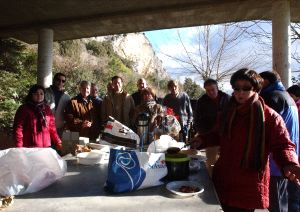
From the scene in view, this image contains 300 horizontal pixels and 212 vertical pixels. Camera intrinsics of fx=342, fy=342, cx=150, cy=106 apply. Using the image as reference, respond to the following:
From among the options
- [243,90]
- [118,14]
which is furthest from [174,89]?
[243,90]

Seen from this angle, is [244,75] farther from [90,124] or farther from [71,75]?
[71,75]

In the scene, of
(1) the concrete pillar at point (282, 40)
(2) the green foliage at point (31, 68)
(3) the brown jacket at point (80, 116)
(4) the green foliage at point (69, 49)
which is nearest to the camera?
(3) the brown jacket at point (80, 116)

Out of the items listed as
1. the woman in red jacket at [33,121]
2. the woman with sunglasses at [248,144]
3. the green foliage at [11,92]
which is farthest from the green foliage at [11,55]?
the woman with sunglasses at [248,144]

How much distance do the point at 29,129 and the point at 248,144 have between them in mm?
2635

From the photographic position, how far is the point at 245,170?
2.13 metres

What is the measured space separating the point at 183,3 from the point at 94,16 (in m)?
2.15

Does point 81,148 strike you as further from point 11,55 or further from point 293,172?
point 11,55

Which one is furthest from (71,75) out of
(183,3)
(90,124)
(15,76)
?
(90,124)

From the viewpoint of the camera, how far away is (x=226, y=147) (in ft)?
7.40

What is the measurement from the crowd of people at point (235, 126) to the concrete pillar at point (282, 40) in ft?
9.59

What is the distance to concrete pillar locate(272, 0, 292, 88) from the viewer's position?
22.6 feet

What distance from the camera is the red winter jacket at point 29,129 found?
376cm

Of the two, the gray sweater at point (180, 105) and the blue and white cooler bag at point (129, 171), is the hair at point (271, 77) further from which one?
the gray sweater at point (180, 105)

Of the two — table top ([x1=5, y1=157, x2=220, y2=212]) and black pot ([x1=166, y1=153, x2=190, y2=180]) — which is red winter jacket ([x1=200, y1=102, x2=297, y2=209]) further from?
black pot ([x1=166, y1=153, x2=190, y2=180])
